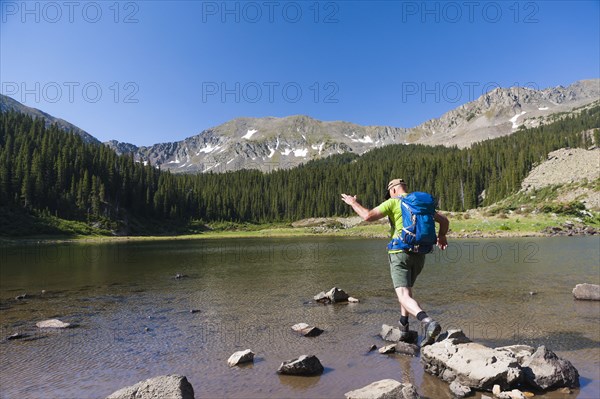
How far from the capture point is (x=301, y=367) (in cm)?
732

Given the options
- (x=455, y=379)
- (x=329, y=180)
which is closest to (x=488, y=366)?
(x=455, y=379)

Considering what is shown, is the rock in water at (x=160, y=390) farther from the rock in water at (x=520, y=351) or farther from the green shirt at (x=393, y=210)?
the rock in water at (x=520, y=351)

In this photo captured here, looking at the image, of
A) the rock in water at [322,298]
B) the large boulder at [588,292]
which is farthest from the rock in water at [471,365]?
the large boulder at [588,292]

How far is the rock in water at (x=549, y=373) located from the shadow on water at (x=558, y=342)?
2.05m

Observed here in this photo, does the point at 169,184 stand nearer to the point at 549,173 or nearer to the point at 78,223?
the point at 78,223

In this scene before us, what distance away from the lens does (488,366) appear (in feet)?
21.8

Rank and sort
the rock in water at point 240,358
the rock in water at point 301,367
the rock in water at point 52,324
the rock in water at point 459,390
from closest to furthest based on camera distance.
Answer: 1. the rock in water at point 459,390
2. the rock in water at point 301,367
3. the rock in water at point 240,358
4. the rock in water at point 52,324

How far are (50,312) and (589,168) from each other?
12974cm

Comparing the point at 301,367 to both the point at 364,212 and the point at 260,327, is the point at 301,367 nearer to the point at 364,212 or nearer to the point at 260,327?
the point at 364,212

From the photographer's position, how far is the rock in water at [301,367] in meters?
7.33

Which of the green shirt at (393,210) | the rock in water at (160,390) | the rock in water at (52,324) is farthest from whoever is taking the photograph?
the rock in water at (52,324)

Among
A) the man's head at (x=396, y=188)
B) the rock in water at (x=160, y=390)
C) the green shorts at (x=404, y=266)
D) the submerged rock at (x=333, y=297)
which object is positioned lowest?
the submerged rock at (x=333, y=297)

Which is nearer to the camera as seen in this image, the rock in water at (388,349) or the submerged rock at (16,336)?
the rock in water at (388,349)

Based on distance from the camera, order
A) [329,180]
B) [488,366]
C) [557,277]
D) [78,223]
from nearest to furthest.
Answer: [488,366] → [557,277] → [78,223] → [329,180]
